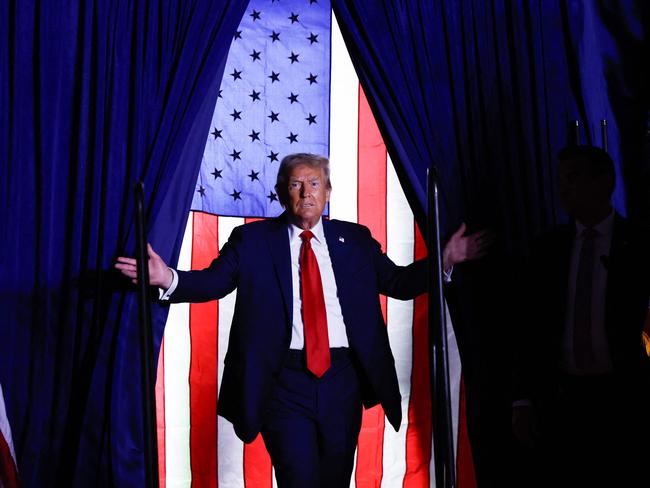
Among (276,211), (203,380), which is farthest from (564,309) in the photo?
(203,380)

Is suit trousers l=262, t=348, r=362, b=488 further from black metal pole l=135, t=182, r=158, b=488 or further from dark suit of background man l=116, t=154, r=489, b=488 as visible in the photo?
black metal pole l=135, t=182, r=158, b=488

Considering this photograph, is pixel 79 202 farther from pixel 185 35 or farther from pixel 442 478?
pixel 442 478

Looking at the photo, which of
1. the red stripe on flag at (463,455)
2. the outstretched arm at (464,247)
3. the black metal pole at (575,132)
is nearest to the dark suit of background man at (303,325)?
the outstretched arm at (464,247)

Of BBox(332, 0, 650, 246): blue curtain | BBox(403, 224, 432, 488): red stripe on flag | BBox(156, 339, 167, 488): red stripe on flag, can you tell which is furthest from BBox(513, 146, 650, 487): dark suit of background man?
BBox(156, 339, 167, 488): red stripe on flag

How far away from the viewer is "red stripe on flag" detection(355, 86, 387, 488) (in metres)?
3.33

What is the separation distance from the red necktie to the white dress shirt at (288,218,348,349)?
1.2 inches

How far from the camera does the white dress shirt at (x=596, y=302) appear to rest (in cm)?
215

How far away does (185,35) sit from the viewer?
304 cm

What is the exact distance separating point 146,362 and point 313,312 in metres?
0.56

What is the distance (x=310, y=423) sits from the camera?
2.36m

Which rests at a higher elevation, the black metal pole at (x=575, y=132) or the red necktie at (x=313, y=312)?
the black metal pole at (x=575, y=132)

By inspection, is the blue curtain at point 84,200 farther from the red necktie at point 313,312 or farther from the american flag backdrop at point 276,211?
the red necktie at point 313,312

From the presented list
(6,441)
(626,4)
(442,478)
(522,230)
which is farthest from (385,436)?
(626,4)

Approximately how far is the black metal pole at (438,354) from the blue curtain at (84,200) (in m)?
1.16
